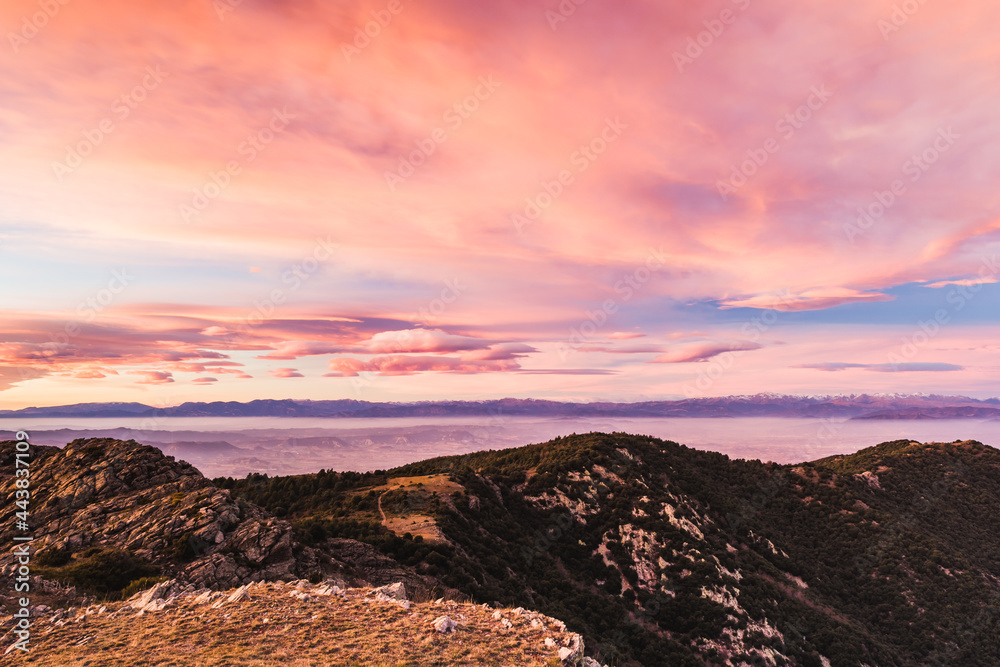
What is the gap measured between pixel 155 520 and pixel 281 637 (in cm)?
2432

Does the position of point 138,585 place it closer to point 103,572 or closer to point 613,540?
point 103,572

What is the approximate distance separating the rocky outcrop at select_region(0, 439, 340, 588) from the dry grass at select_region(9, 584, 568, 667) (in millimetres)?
6042

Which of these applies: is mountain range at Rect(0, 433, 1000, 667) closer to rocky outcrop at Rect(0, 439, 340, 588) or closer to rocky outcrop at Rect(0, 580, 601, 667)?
rocky outcrop at Rect(0, 439, 340, 588)

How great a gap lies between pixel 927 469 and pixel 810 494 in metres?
67.2

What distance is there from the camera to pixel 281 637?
2456 cm

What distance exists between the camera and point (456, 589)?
153 feet

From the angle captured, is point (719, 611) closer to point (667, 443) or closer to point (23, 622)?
point (667, 443)

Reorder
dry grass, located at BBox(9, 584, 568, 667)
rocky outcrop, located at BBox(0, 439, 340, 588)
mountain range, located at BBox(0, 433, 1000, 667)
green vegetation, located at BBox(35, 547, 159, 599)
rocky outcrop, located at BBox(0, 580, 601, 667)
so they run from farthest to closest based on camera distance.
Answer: mountain range, located at BBox(0, 433, 1000, 667)
rocky outcrop, located at BBox(0, 439, 340, 588)
green vegetation, located at BBox(35, 547, 159, 599)
rocky outcrop, located at BBox(0, 580, 601, 667)
dry grass, located at BBox(9, 584, 568, 667)

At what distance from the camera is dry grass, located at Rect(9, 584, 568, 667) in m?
21.9

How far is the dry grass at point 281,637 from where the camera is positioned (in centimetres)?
2192

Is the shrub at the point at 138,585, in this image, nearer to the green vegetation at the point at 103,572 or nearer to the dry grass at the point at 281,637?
the green vegetation at the point at 103,572

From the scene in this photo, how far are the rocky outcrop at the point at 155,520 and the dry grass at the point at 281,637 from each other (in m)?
6.04

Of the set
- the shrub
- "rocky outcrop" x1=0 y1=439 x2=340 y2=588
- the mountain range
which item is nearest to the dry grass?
the shrub

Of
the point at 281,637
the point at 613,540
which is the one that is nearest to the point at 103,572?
the point at 281,637
